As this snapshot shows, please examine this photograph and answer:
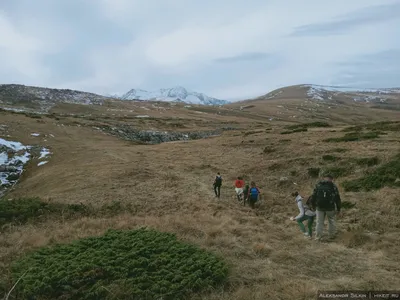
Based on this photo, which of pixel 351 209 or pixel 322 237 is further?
pixel 351 209

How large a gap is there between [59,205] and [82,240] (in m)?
7.19

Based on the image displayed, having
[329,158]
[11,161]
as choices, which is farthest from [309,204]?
[11,161]

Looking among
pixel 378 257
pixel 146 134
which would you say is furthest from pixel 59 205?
pixel 146 134

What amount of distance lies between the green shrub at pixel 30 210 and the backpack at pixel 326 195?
34.1 feet

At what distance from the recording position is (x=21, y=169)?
3838 centimetres

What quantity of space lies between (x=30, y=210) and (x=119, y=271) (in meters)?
9.01

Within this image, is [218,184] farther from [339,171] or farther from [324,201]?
[324,201]

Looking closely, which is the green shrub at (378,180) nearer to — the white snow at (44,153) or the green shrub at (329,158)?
the green shrub at (329,158)

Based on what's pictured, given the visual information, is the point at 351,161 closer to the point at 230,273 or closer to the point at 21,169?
the point at 230,273

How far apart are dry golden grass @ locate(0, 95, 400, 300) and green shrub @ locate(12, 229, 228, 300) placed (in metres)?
0.53

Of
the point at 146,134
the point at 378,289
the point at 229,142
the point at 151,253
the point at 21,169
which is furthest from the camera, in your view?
the point at 146,134

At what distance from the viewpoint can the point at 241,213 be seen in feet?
57.1

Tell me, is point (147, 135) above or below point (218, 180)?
above

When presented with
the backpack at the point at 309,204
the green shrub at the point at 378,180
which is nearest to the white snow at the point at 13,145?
the green shrub at the point at 378,180
